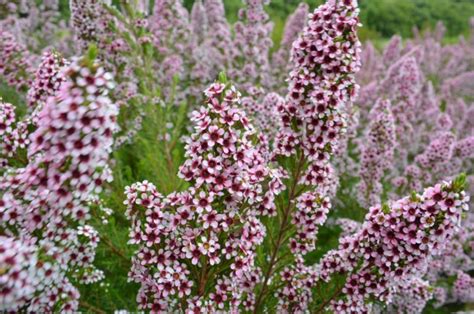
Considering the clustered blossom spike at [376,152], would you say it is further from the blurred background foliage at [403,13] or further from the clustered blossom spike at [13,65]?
the blurred background foliage at [403,13]

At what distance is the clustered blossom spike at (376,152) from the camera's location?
4.66 m

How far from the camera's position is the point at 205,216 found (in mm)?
2320

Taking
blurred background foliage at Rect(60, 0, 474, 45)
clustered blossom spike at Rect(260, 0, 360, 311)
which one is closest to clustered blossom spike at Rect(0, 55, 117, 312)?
clustered blossom spike at Rect(260, 0, 360, 311)

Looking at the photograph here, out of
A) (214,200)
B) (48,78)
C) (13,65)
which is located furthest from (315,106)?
(13,65)

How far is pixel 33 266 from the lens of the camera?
1771 millimetres

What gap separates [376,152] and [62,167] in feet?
12.0

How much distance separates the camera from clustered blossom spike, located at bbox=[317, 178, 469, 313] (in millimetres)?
2377

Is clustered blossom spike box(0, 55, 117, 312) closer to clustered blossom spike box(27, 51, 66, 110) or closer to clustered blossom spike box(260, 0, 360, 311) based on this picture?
clustered blossom spike box(27, 51, 66, 110)

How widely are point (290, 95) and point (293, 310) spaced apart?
1499 mm

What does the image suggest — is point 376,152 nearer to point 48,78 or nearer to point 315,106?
point 315,106

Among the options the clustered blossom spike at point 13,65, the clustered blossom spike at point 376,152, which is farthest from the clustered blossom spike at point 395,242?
the clustered blossom spike at point 13,65

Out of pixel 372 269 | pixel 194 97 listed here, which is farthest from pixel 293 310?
pixel 194 97

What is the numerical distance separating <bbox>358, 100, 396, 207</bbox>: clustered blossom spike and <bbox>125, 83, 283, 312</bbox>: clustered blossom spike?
8.14ft

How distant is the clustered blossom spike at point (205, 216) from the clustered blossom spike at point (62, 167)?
1.46 ft
